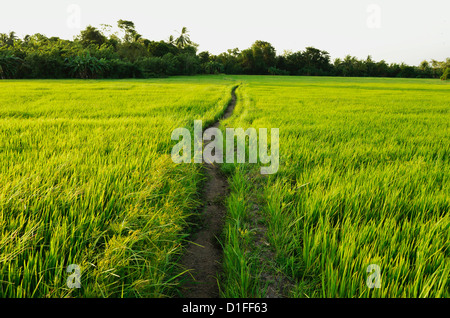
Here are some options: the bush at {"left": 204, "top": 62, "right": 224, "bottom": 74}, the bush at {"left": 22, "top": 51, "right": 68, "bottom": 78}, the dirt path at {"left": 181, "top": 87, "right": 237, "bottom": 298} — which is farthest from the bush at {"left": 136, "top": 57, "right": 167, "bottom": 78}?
the dirt path at {"left": 181, "top": 87, "right": 237, "bottom": 298}

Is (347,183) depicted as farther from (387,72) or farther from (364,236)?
(387,72)

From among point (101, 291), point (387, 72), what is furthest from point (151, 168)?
point (387, 72)

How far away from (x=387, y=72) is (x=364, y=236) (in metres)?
83.7

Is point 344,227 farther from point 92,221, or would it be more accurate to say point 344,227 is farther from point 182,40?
point 182,40

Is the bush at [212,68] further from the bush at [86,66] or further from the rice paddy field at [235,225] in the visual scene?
the rice paddy field at [235,225]

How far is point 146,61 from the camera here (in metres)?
43.2

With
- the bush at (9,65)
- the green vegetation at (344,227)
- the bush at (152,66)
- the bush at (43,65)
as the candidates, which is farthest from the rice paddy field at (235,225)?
the bush at (152,66)

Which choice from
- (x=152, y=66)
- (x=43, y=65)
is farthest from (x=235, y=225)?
(x=152, y=66)

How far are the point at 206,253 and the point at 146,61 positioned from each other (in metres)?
48.5

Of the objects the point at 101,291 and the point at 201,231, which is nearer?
the point at 101,291

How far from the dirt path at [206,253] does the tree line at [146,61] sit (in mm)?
42935

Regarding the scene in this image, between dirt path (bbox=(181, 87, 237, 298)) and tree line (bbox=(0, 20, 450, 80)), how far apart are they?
42.9 metres
